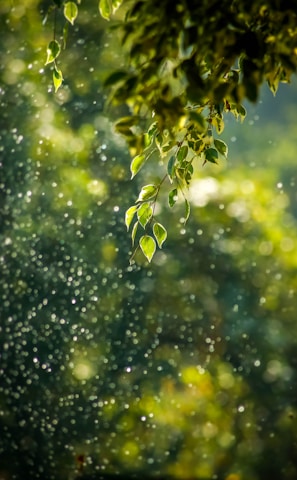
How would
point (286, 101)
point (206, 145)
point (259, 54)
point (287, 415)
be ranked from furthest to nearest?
point (286, 101) → point (287, 415) → point (206, 145) → point (259, 54)

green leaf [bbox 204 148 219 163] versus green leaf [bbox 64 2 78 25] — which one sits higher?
green leaf [bbox 64 2 78 25]

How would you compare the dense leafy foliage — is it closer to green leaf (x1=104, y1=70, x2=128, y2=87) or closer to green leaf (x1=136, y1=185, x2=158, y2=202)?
green leaf (x1=104, y1=70, x2=128, y2=87)

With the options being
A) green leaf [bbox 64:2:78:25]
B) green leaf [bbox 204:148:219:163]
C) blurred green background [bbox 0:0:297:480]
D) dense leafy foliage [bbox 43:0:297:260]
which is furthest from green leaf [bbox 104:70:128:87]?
blurred green background [bbox 0:0:297:480]

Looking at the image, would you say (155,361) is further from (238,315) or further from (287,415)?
(287,415)

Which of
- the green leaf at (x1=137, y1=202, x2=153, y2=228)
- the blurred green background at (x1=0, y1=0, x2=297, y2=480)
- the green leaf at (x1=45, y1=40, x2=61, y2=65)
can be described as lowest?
the green leaf at (x1=137, y1=202, x2=153, y2=228)

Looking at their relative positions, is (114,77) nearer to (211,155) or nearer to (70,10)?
(70,10)

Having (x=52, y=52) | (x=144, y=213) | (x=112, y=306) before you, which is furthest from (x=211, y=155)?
(x=112, y=306)

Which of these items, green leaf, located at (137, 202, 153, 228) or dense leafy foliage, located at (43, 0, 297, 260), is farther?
green leaf, located at (137, 202, 153, 228)

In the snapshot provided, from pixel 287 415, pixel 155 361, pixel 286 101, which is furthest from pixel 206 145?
pixel 286 101
